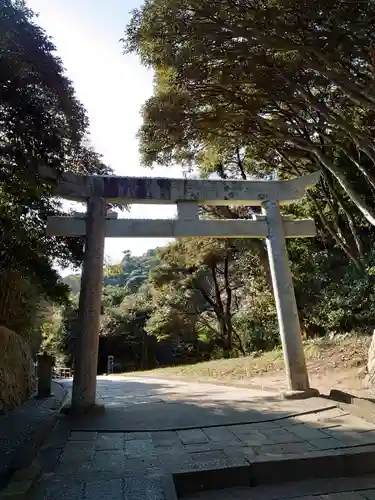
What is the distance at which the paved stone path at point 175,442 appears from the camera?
106 inches

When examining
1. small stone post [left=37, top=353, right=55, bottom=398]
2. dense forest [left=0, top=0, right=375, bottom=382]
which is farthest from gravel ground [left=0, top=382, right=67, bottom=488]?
dense forest [left=0, top=0, right=375, bottom=382]

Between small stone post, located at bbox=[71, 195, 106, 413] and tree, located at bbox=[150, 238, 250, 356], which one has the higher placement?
tree, located at bbox=[150, 238, 250, 356]

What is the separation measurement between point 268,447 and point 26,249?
4484mm

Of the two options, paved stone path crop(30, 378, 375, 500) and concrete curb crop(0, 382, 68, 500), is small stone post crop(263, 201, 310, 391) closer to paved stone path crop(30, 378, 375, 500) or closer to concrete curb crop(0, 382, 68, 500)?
paved stone path crop(30, 378, 375, 500)

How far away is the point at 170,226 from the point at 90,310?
1.84m

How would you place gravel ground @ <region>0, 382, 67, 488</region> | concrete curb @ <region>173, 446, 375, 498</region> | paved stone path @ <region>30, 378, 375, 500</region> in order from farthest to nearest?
gravel ground @ <region>0, 382, 67, 488</region>, concrete curb @ <region>173, 446, 375, 498</region>, paved stone path @ <region>30, 378, 375, 500</region>

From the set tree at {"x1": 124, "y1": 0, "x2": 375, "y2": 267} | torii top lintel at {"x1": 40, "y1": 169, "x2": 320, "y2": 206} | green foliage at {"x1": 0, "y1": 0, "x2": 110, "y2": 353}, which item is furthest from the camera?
tree at {"x1": 124, "y1": 0, "x2": 375, "y2": 267}

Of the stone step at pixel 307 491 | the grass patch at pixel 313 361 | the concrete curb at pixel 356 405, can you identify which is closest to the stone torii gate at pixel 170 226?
the concrete curb at pixel 356 405

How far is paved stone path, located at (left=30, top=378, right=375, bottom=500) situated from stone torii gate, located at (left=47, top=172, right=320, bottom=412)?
71 centimetres

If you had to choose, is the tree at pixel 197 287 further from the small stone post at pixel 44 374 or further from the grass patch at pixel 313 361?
the small stone post at pixel 44 374

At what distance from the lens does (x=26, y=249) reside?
600 cm

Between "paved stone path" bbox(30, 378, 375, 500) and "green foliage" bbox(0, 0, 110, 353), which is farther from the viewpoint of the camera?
"green foliage" bbox(0, 0, 110, 353)

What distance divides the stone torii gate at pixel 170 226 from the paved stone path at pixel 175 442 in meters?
0.71

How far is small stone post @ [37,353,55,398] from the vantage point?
23.2 feet
